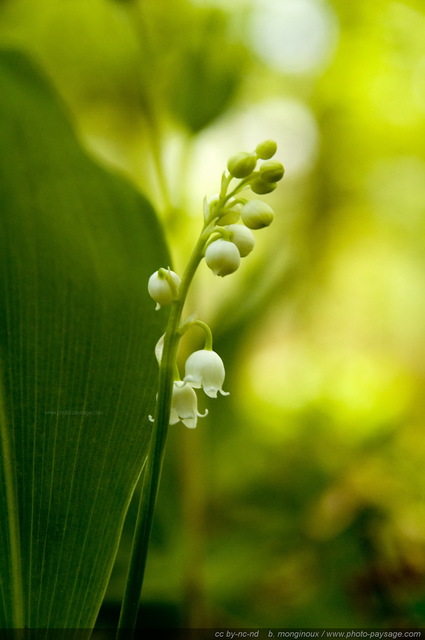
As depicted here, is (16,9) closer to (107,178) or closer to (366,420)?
Answer: (107,178)

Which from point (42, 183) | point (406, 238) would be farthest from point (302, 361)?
point (42, 183)

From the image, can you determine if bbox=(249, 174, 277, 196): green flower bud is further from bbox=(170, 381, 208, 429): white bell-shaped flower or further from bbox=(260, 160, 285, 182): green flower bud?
bbox=(170, 381, 208, 429): white bell-shaped flower

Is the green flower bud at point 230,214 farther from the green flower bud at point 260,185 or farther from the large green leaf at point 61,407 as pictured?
the large green leaf at point 61,407

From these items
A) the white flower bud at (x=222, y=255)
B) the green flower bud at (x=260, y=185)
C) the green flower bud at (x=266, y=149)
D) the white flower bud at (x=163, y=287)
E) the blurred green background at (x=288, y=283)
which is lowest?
the blurred green background at (x=288, y=283)

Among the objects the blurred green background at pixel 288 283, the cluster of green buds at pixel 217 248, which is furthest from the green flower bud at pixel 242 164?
the blurred green background at pixel 288 283

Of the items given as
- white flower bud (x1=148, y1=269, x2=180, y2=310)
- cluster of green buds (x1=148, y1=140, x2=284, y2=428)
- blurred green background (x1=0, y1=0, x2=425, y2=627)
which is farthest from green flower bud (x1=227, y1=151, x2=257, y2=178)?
blurred green background (x1=0, y1=0, x2=425, y2=627)
